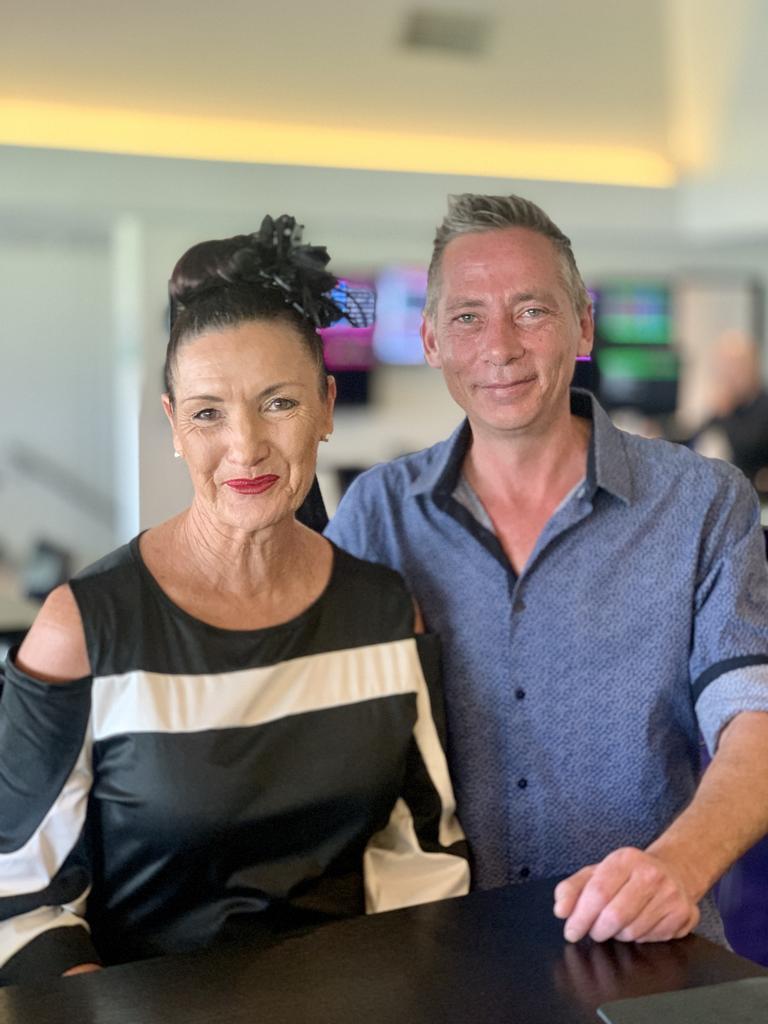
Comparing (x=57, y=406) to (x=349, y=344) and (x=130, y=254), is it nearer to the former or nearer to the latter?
(x=130, y=254)

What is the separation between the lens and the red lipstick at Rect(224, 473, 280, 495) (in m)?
1.46

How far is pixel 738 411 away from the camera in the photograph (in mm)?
6242

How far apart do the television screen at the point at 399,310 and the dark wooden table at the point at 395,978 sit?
2.51m

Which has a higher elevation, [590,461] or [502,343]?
[502,343]

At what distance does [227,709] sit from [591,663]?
0.54m

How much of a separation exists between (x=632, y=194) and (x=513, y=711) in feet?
16.6

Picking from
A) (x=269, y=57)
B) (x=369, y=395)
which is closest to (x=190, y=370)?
(x=369, y=395)

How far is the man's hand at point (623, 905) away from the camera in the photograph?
118 centimetres

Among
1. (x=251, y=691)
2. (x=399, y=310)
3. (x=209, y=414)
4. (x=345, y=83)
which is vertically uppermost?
(x=345, y=83)

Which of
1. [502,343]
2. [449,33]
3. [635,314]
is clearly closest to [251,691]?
[502,343]

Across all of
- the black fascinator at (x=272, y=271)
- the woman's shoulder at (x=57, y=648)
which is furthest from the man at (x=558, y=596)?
the woman's shoulder at (x=57, y=648)

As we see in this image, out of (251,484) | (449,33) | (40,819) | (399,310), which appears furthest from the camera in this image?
(449,33)

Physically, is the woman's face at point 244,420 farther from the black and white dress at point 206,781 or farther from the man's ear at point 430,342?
the man's ear at point 430,342

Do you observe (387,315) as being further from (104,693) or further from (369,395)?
(104,693)
